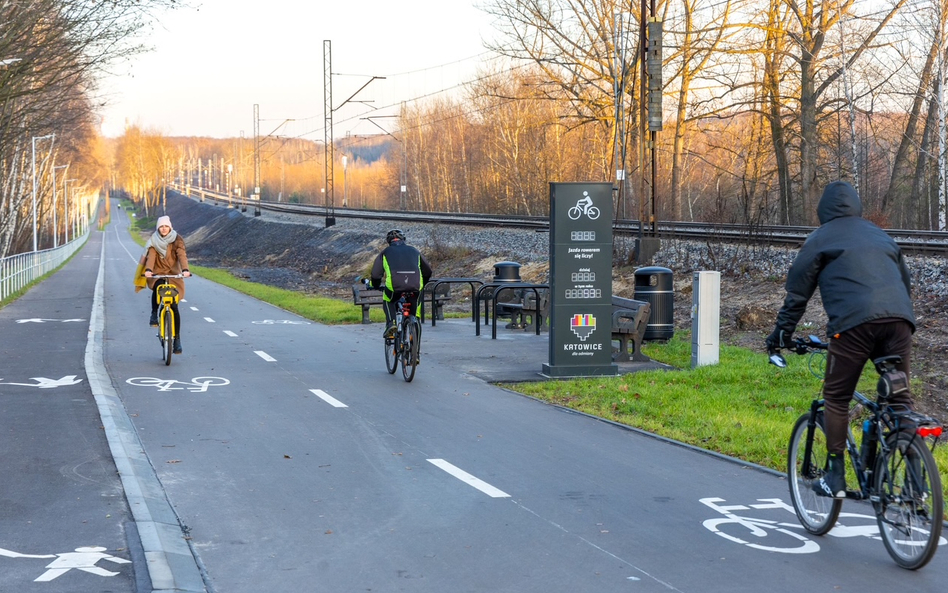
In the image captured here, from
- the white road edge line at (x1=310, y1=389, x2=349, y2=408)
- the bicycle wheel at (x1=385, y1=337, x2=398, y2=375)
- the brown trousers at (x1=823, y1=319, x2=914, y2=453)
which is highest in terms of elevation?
the brown trousers at (x1=823, y1=319, x2=914, y2=453)

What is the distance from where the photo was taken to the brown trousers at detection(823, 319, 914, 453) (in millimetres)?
5492

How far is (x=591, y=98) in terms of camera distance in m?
38.2

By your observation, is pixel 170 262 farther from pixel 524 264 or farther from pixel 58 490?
pixel 524 264

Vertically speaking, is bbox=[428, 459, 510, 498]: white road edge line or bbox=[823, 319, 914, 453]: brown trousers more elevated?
bbox=[823, 319, 914, 453]: brown trousers

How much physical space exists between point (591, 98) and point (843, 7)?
9.72 meters

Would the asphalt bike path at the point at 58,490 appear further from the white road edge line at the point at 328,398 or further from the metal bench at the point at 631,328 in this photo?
the metal bench at the point at 631,328

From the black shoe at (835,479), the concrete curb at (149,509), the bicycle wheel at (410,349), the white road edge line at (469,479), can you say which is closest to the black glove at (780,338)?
the black shoe at (835,479)

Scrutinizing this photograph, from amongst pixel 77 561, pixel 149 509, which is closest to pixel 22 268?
pixel 149 509

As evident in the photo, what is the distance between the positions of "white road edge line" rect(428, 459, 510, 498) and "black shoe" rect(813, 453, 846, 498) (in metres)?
2.14

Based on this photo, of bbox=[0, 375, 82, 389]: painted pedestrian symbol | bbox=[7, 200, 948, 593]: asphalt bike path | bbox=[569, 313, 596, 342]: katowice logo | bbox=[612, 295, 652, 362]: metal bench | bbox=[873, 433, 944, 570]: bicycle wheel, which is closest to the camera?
bbox=[873, 433, 944, 570]: bicycle wheel

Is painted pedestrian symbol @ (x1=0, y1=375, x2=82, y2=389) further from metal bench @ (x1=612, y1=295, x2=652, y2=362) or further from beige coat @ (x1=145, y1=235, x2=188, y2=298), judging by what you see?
metal bench @ (x1=612, y1=295, x2=652, y2=362)

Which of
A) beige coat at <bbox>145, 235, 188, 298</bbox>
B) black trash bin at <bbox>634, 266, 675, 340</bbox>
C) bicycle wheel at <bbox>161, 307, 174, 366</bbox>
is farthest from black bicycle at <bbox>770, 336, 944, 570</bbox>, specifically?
beige coat at <bbox>145, 235, 188, 298</bbox>

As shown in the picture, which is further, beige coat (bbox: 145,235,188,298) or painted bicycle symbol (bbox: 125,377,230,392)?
beige coat (bbox: 145,235,188,298)

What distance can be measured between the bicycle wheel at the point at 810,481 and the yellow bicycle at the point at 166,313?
1008 centimetres
